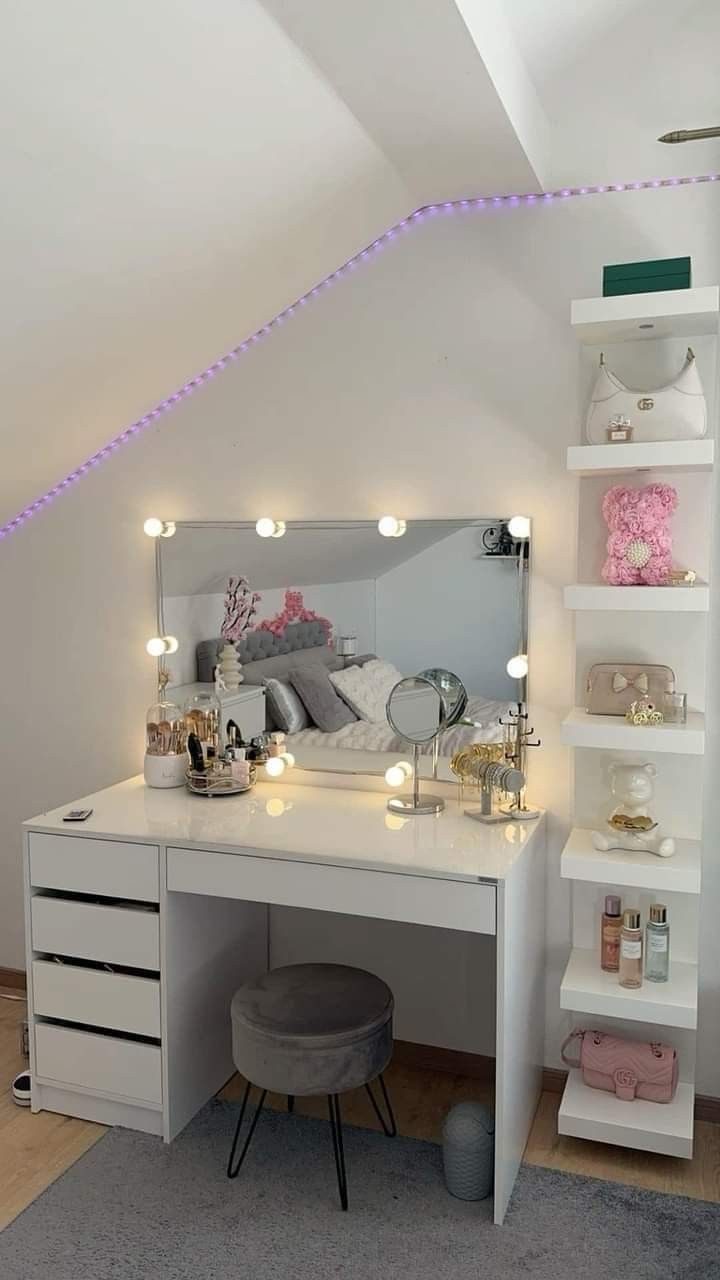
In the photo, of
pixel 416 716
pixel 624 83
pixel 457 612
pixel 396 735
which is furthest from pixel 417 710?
pixel 624 83

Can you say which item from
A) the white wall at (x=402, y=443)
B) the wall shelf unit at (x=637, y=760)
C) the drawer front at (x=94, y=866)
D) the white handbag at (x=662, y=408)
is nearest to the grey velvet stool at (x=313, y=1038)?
the drawer front at (x=94, y=866)

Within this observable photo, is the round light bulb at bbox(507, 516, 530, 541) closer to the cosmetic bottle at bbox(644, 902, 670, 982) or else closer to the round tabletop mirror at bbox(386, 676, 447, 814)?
the round tabletop mirror at bbox(386, 676, 447, 814)

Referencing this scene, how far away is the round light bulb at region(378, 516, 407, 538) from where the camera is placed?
2.71 m

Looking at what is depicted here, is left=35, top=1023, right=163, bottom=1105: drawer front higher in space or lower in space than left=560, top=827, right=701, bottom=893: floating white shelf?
lower

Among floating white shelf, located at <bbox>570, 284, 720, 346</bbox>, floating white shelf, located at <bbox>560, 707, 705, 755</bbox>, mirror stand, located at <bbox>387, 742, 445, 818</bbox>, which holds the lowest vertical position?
mirror stand, located at <bbox>387, 742, 445, 818</bbox>

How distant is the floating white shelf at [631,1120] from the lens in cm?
236

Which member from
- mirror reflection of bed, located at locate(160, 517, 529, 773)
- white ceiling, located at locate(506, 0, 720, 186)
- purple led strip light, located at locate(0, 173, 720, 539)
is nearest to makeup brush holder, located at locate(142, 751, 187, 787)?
mirror reflection of bed, located at locate(160, 517, 529, 773)

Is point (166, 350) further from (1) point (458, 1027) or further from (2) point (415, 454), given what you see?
(1) point (458, 1027)

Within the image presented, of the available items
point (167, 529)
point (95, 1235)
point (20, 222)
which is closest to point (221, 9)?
point (20, 222)

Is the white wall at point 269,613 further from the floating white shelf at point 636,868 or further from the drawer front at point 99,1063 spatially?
the drawer front at point 99,1063

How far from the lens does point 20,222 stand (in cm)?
180

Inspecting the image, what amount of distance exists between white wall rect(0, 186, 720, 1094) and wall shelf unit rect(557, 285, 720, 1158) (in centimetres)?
6

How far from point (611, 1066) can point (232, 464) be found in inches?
72.9

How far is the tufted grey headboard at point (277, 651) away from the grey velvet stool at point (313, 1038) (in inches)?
32.7
